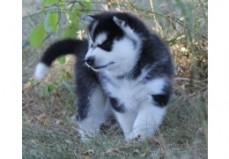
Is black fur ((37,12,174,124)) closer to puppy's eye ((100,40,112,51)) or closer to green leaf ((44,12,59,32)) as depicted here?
puppy's eye ((100,40,112,51))

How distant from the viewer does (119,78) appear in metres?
3.70

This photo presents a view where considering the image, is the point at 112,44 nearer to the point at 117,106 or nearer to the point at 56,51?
the point at 117,106

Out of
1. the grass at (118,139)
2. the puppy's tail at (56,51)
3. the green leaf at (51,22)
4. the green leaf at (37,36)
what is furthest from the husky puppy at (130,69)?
the green leaf at (37,36)

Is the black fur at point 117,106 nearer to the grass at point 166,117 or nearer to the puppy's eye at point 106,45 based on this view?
the grass at point 166,117

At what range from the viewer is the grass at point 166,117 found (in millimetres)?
3217

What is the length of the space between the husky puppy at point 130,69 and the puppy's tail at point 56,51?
0.30 meters

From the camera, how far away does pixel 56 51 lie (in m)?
4.11

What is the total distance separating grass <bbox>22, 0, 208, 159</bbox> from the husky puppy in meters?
0.12

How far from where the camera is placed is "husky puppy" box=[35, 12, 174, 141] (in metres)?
3.54

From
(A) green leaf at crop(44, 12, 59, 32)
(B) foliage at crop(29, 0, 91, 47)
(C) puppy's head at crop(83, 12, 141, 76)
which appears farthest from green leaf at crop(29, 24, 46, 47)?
(C) puppy's head at crop(83, 12, 141, 76)

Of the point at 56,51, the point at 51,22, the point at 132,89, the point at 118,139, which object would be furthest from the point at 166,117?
the point at 51,22
